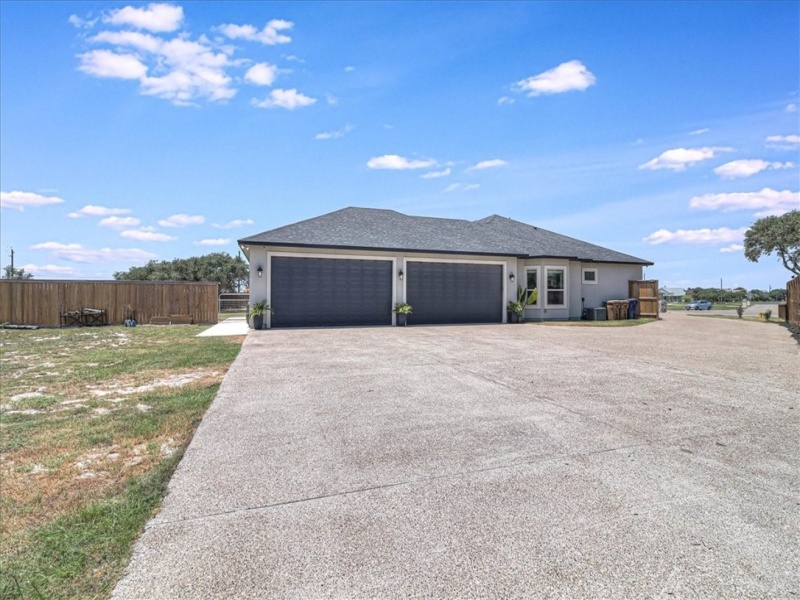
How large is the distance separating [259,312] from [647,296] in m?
17.7

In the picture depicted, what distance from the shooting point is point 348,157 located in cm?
1691

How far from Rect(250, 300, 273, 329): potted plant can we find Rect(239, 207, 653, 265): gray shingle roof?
2083 mm

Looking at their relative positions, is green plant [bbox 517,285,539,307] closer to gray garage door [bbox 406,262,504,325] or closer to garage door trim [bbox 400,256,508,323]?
garage door trim [bbox 400,256,508,323]

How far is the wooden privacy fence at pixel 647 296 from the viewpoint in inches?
770

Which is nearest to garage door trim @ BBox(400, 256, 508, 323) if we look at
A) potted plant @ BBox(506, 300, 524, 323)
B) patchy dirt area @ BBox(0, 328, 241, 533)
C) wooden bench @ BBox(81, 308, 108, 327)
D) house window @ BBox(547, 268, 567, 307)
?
potted plant @ BBox(506, 300, 524, 323)

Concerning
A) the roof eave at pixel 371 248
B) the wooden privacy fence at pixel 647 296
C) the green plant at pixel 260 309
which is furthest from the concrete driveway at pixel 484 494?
the wooden privacy fence at pixel 647 296

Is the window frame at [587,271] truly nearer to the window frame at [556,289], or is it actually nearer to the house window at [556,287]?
the window frame at [556,289]

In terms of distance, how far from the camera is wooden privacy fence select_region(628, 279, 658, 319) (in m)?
19.6

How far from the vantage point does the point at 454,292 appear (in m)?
16.5

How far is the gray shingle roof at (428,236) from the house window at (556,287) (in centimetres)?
82

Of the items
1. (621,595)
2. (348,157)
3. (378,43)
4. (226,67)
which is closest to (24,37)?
(226,67)

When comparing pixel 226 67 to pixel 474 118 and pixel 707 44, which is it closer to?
pixel 474 118

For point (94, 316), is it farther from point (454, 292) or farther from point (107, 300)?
point (454, 292)

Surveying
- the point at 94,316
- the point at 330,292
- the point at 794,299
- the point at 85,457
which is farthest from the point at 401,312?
the point at 794,299
